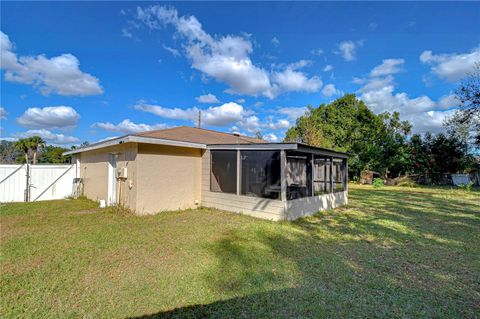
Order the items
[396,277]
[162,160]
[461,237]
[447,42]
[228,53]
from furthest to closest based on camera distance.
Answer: [228,53]
[447,42]
[162,160]
[461,237]
[396,277]

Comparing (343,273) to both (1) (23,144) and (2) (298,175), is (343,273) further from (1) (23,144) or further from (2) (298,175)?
(1) (23,144)

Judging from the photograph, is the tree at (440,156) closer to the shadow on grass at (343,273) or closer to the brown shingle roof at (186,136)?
the shadow on grass at (343,273)

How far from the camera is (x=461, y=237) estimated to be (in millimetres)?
5270

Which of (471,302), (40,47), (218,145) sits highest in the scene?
(40,47)

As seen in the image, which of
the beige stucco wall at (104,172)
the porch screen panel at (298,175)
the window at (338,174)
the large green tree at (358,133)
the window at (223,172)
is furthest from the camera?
the large green tree at (358,133)

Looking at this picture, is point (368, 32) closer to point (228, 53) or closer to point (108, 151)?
point (228, 53)

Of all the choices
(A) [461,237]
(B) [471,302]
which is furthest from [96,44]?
(A) [461,237]

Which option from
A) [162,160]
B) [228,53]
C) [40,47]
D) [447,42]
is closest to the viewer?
[162,160]

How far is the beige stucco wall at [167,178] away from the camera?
22.3 ft

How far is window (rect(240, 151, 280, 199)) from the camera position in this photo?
6.42 m

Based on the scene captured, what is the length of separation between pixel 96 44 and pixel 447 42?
618 inches

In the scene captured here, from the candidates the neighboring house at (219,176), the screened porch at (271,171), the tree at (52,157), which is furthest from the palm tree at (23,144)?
the screened porch at (271,171)

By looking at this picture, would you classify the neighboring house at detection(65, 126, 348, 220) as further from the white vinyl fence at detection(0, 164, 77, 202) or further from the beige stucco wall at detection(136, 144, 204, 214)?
the white vinyl fence at detection(0, 164, 77, 202)

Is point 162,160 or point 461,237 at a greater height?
point 162,160
